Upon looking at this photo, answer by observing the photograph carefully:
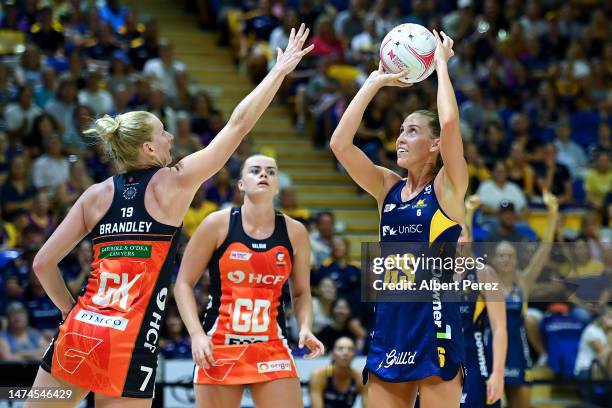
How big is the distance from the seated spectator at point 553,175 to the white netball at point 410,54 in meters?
8.56

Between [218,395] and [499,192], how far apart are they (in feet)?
25.8

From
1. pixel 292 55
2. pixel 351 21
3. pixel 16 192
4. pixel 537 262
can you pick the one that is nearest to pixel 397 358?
pixel 292 55

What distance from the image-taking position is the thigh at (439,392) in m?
5.11

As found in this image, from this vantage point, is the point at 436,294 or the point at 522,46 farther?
the point at 522,46

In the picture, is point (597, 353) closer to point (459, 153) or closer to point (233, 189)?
point (233, 189)

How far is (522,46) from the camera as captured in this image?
16.3 m

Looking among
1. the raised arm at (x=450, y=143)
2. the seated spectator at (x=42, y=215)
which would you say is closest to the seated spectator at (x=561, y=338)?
the seated spectator at (x=42, y=215)

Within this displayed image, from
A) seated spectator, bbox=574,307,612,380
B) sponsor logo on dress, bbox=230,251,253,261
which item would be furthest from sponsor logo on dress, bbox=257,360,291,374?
seated spectator, bbox=574,307,612,380

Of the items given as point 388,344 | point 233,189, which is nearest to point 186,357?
point 233,189

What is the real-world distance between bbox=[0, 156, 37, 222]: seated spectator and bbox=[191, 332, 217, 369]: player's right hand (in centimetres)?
606

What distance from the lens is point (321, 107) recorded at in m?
14.1

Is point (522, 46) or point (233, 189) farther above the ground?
point (522, 46)

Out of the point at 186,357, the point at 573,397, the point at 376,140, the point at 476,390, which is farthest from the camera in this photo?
the point at 376,140

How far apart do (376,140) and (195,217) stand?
3.18m
